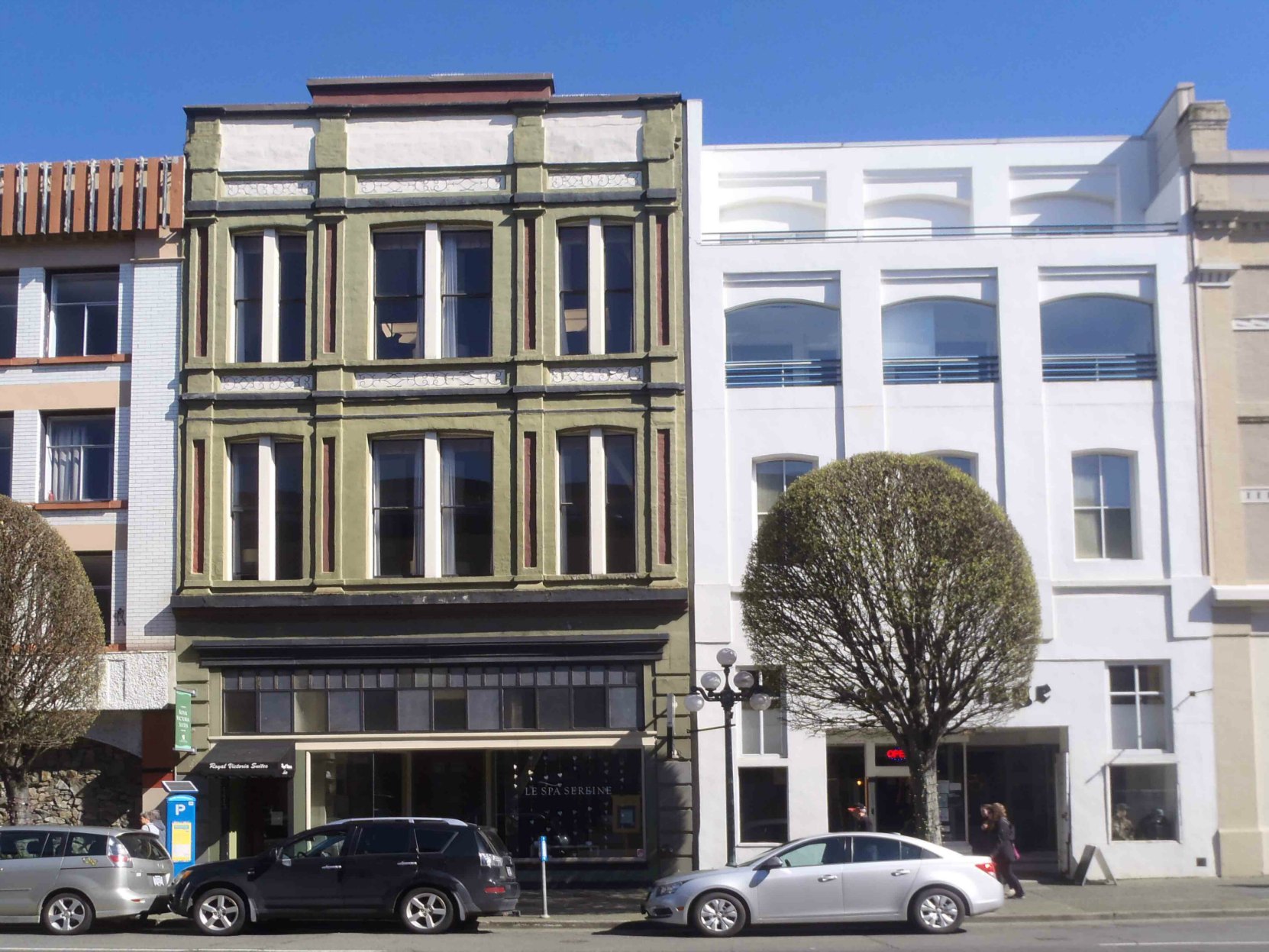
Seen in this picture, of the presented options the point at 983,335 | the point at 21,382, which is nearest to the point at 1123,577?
the point at 983,335

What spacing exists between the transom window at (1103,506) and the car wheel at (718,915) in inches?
396

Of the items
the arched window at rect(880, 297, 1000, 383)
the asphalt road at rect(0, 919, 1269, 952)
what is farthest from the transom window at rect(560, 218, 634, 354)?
the asphalt road at rect(0, 919, 1269, 952)

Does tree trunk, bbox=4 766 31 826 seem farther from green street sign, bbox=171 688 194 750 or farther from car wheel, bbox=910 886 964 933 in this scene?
car wheel, bbox=910 886 964 933

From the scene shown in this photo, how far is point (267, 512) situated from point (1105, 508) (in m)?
14.7

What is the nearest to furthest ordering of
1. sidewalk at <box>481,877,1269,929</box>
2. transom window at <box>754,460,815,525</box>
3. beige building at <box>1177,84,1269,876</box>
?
sidewalk at <box>481,877,1269,929</box> < beige building at <box>1177,84,1269,876</box> < transom window at <box>754,460,815,525</box>

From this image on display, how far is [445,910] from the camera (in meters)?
18.4

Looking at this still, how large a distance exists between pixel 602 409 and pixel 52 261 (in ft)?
34.9

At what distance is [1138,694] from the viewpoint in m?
24.3

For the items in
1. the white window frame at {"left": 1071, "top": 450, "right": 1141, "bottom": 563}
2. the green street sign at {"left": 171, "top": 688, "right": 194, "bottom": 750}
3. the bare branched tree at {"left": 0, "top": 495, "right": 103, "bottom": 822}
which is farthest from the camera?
the white window frame at {"left": 1071, "top": 450, "right": 1141, "bottom": 563}

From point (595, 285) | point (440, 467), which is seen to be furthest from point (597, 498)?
point (595, 285)

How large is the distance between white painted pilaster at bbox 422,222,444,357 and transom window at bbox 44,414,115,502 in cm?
605

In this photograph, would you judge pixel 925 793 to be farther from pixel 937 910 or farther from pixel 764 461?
pixel 764 461

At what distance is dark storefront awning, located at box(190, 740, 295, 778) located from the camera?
2375 centimetres

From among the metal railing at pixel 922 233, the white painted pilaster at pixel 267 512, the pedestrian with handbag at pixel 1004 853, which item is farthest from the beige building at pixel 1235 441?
the white painted pilaster at pixel 267 512
